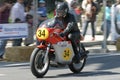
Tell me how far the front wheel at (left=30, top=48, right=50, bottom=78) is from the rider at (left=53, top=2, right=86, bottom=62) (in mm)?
645

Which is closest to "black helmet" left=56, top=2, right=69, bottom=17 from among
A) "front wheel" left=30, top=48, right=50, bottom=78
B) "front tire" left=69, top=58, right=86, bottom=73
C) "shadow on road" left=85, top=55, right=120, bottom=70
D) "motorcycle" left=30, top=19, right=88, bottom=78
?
"motorcycle" left=30, top=19, right=88, bottom=78

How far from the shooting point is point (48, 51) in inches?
458

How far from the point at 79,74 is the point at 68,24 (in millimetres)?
1207

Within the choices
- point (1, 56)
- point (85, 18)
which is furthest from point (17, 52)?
point (85, 18)

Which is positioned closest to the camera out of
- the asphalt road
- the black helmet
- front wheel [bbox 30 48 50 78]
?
front wheel [bbox 30 48 50 78]

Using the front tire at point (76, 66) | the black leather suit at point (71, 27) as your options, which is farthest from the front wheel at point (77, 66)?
the black leather suit at point (71, 27)

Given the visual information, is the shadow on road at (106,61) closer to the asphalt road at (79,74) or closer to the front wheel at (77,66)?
the asphalt road at (79,74)

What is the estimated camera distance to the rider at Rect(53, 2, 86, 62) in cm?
1189

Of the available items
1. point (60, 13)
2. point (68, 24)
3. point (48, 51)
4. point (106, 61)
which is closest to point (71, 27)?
point (68, 24)

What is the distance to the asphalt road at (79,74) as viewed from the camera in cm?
1177

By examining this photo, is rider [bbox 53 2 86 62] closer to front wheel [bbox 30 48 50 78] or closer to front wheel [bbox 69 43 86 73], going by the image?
front wheel [bbox 69 43 86 73]

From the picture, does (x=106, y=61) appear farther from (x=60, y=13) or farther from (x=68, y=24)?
(x=60, y=13)

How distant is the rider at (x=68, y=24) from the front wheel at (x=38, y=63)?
2.12 ft

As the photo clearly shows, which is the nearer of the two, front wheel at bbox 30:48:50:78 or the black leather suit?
front wheel at bbox 30:48:50:78
